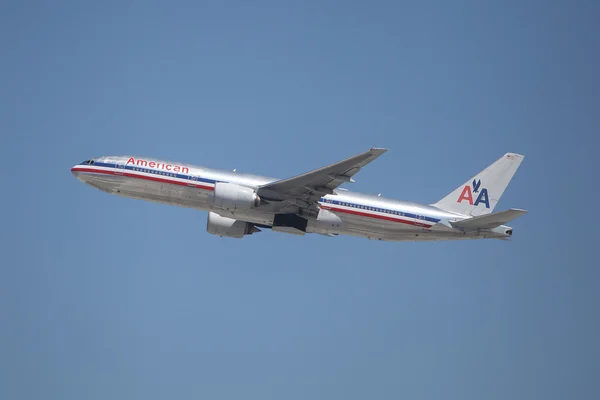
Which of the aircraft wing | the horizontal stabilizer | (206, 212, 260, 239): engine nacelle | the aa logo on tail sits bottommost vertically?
(206, 212, 260, 239): engine nacelle

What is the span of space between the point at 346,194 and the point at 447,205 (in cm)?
732

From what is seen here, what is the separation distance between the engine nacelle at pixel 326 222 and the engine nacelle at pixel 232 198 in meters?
4.14

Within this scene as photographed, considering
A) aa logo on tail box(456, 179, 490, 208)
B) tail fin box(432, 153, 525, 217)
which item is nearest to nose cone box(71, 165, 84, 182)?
tail fin box(432, 153, 525, 217)

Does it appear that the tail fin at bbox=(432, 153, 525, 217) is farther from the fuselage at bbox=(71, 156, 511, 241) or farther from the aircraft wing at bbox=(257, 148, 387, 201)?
the aircraft wing at bbox=(257, 148, 387, 201)

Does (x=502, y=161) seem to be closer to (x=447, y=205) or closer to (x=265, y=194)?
(x=447, y=205)

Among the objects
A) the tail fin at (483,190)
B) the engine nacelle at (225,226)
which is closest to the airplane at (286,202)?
the engine nacelle at (225,226)

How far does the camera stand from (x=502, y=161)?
5656 cm

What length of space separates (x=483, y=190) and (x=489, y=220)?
6.65 m

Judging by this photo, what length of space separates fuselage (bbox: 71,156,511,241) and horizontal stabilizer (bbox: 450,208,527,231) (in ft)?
1.68

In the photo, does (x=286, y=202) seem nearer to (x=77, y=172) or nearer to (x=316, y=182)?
(x=316, y=182)

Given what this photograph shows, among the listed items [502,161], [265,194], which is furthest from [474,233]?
[265,194]

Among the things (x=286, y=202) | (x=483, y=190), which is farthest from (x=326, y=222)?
(x=483, y=190)

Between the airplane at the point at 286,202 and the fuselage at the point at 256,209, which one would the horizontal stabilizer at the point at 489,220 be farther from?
the fuselage at the point at 256,209

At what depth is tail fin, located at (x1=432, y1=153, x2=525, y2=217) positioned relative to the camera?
54.4 meters
